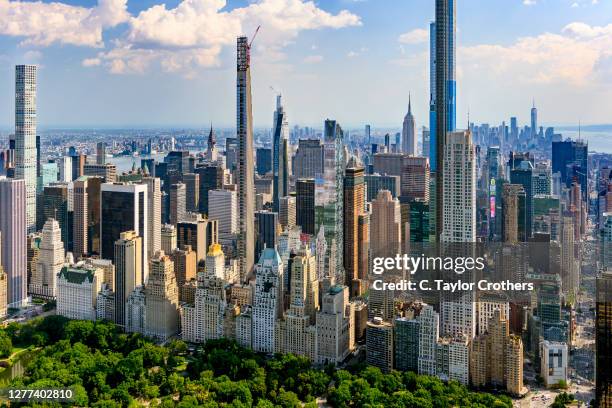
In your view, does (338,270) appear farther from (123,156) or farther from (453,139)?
(123,156)

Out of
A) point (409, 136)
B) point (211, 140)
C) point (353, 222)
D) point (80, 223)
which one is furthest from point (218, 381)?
point (211, 140)

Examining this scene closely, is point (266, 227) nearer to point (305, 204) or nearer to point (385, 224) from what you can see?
point (305, 204)

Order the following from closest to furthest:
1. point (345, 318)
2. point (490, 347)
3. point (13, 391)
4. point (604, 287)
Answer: point (604, 287) < point (13, 391) < point (490, 347) < point (345, 318)

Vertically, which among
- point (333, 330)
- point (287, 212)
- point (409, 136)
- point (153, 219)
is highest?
point (409, 136)

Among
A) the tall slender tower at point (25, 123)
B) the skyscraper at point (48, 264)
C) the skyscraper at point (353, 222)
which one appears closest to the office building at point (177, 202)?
the tall slender tower at point (25, 123)

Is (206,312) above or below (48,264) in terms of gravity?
below

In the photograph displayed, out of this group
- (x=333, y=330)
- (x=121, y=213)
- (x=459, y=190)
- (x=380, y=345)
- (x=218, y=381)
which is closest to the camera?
(x=218, y=381)

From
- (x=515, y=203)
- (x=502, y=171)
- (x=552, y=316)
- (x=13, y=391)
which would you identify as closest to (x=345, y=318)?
(x=552, y=316)
